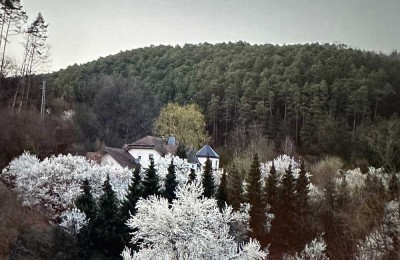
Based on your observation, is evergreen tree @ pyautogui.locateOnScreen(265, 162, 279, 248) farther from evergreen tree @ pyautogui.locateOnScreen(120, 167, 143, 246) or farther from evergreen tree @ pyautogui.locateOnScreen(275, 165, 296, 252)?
evergreen tree @ pyautogui.locateOnScreen(120, 167, 143, 246)

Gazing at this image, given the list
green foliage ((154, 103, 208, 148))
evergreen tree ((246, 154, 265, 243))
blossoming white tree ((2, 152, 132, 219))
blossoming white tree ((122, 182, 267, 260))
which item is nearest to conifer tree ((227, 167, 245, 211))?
evergreen tree ((246, 154, 265, 243))

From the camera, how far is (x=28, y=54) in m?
35.7

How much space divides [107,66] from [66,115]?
71.4ft

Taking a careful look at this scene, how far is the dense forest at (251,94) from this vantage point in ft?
139

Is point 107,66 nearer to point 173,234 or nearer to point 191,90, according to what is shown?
point 191,90

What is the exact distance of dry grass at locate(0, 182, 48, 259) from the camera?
1861 centimetres

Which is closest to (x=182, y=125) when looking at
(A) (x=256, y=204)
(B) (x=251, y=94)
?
(B) (x=251, y=94)

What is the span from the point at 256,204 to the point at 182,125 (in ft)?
74.4

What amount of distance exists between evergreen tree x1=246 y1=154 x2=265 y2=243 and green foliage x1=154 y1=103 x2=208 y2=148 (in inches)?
804

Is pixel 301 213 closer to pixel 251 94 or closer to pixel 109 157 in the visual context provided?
pixel 109 157

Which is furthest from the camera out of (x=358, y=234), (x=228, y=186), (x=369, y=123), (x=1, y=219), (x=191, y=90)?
(x=191, y=90)

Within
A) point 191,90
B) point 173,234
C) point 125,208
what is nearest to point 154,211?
point 173,234

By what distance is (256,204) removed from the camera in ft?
81.8

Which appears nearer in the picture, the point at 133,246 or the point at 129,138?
the point at 133,246
